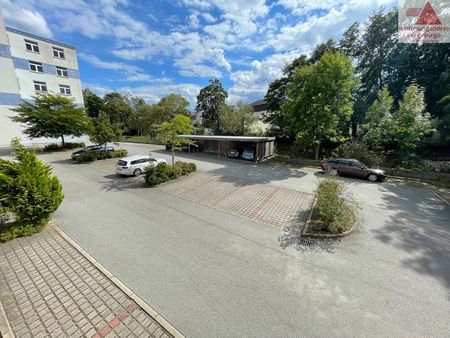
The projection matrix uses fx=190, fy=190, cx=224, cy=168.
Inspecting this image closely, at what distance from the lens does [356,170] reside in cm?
1439

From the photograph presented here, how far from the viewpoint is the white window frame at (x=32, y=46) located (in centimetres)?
2611

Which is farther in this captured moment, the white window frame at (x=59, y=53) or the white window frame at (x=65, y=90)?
the white window frame at (x=65, y=90)

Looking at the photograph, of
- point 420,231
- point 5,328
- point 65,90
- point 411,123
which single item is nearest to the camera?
point 5,328

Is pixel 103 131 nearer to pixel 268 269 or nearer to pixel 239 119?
pixel 268 269

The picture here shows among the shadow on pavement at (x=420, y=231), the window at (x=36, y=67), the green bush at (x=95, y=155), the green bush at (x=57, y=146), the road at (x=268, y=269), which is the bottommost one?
the shadow on pavement at (x=420, y=231)

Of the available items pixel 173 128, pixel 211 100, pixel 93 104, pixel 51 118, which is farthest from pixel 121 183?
pixel 93 104

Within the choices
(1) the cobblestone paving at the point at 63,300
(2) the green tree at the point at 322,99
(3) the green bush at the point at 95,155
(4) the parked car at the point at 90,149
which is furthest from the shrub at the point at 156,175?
(2) the green tree at the point at 322,99

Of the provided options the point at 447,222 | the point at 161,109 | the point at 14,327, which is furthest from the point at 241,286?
the point at 161,109

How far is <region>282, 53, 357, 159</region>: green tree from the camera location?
1608 centimetres

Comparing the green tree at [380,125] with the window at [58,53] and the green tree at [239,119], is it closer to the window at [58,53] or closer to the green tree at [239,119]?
the green tree at [239,119]

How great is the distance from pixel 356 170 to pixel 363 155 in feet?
13.4

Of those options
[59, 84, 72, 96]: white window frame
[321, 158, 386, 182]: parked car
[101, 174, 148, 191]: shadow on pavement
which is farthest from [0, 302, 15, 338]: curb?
[59, 84, 72, 96]: white window frame

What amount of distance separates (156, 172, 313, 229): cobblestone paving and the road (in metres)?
0.78

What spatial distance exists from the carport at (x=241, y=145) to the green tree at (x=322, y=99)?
4.21m
